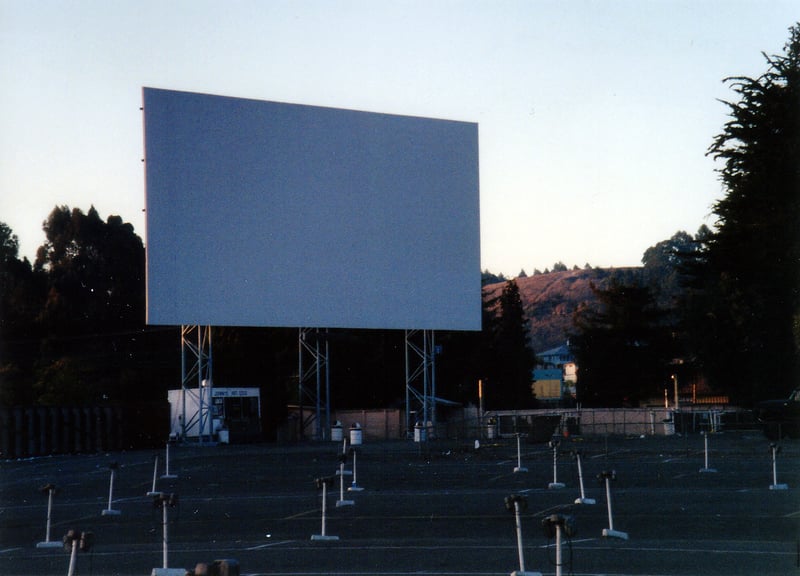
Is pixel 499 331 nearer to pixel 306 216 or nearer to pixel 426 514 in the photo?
pixel 306 216

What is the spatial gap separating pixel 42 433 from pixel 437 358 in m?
30.3

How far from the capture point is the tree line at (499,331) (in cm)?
4347


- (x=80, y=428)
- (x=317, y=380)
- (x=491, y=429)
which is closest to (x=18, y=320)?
(x=80, y=428)

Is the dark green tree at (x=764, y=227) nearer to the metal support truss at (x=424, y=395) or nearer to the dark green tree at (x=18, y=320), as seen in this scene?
the metal support truss at (x=424, y=395)

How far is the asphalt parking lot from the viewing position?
14969mm

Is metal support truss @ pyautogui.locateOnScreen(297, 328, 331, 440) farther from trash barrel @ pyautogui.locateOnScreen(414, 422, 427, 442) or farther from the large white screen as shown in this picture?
trash barrel @ pyautogui.locateOnScreen(414, 422, 427, 442)

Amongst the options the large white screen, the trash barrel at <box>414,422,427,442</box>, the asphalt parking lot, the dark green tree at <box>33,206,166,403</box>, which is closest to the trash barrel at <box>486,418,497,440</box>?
the trash barrel at <box>414,422,427,442</box>

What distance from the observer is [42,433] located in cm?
4366

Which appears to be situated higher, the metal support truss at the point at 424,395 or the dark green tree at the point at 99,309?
the dark green tree at the point at 99,309

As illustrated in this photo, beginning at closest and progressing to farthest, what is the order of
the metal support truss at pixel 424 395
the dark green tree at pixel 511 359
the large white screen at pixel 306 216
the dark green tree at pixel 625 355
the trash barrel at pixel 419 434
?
the large white screen at pixel 306 216
the trash barrel at pixel 419 434
the metal support truss at pixel 424 395
the dark green tree at pixel 625 355
the dark green tree at pixel 511 359

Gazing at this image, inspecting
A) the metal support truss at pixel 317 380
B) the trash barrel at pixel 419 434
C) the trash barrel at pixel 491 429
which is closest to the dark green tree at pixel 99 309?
the metal support truss at pixel 317 380

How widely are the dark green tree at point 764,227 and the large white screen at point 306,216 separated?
10276 millimetres

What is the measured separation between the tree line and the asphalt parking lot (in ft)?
29.6

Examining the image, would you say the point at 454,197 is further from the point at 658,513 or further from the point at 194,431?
the point at 658,513
